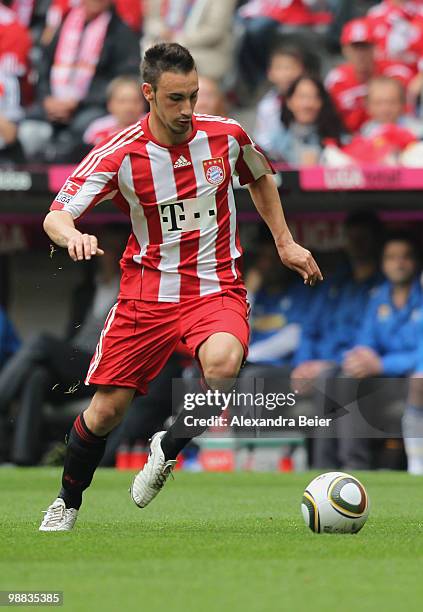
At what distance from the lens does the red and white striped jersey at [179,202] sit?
21.5ft

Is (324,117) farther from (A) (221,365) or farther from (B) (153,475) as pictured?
(A) (221,365)

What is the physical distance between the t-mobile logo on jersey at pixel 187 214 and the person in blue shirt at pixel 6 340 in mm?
6837

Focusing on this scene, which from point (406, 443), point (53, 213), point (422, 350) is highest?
point (53, 213)

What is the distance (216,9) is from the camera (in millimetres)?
14016

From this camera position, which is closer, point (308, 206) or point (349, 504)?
point (349, 504)

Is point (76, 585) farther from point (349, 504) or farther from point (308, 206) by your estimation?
point (308, 206)

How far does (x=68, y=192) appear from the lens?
20.8ft

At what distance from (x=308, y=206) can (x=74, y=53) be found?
3.22 metres

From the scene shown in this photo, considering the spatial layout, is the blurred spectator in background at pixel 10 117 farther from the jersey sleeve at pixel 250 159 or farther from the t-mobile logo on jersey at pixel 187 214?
the t-mobile logo on jersey at pixel 187 214

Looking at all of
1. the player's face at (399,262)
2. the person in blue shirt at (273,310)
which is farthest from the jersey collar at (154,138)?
the person in blue shirt at (273,310)

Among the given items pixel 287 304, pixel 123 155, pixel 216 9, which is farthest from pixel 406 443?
pixel 123 155

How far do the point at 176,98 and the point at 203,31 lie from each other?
7.84 metres

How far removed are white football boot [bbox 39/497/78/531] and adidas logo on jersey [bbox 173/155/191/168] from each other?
1.67m

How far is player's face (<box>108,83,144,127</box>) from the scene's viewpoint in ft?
43.2
